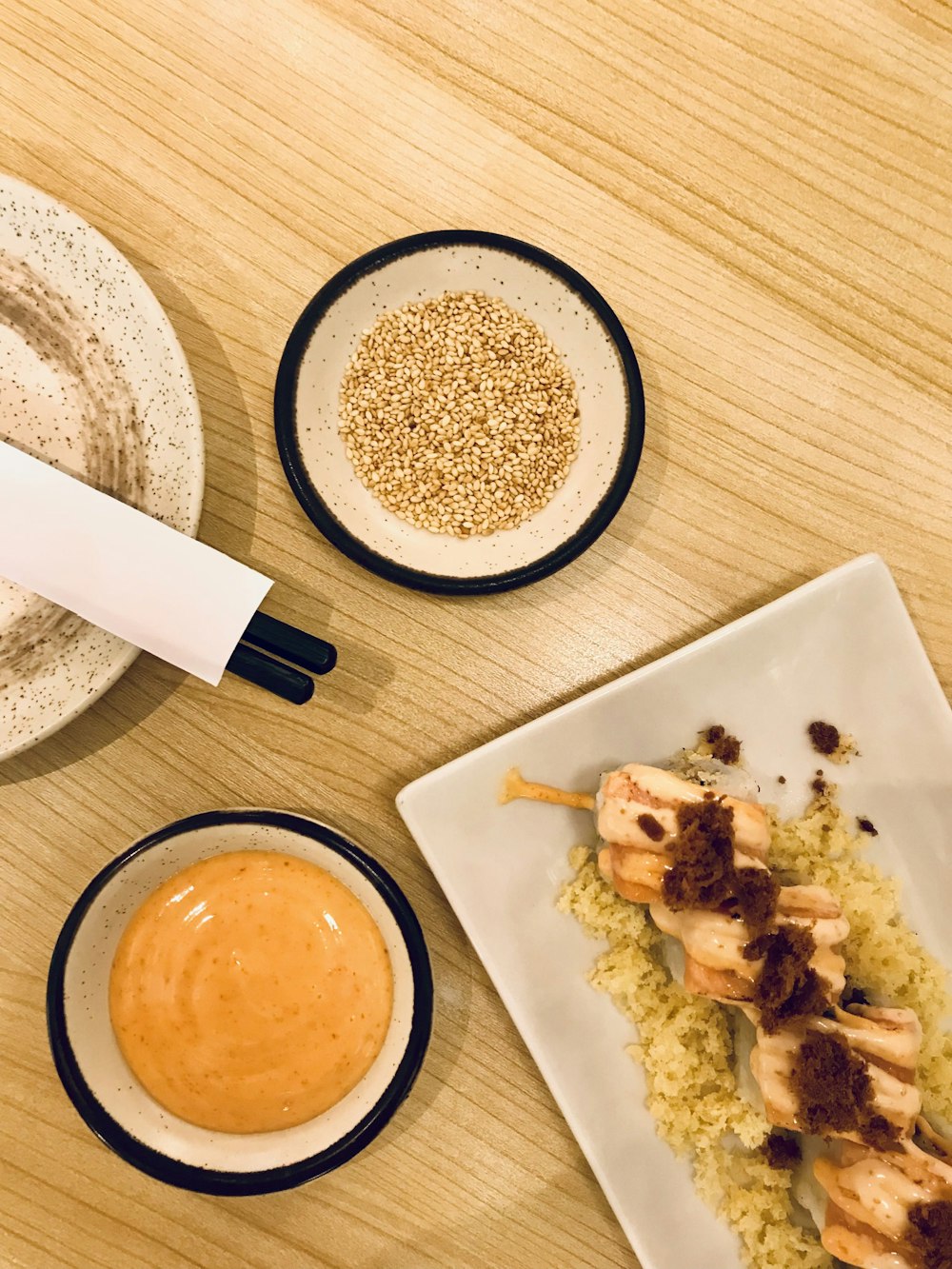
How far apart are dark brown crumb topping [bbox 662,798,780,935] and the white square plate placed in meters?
0.18

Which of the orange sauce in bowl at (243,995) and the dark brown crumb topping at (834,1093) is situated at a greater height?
the dark brown crumb topping at (834,1093)

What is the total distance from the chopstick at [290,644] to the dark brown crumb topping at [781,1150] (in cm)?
107

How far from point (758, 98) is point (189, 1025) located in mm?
1757

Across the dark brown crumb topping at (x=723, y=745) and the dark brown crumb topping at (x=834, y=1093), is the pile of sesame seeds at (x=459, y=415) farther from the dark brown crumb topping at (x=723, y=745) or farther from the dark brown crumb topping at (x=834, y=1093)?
the dark brown crumb topping at (x=834, y=1093)

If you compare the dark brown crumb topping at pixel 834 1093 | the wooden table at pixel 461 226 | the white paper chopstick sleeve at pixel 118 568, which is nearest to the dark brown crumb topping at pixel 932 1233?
the dark brown crumb topping at pixel 834 1093

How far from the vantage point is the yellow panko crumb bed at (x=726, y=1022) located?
A: 1.38 metres

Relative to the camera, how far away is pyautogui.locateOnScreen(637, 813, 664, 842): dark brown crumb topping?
4.24 feet

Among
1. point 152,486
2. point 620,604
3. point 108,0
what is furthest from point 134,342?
point 620,604

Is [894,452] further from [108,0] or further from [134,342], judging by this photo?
[108,0]

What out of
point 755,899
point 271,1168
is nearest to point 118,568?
point 271,1168

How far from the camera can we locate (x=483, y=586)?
132cm

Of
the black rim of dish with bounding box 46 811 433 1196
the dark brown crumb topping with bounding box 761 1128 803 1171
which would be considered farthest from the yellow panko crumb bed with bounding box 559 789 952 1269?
the black rim of dish with bounding box 46 811 433 1196

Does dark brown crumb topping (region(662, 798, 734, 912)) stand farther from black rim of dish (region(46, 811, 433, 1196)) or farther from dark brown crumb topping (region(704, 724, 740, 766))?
black rim of dish (region(46, 811, 433, 1196))

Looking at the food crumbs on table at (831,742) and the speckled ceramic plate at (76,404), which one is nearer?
the speckled ceramic plate at (76,404)
